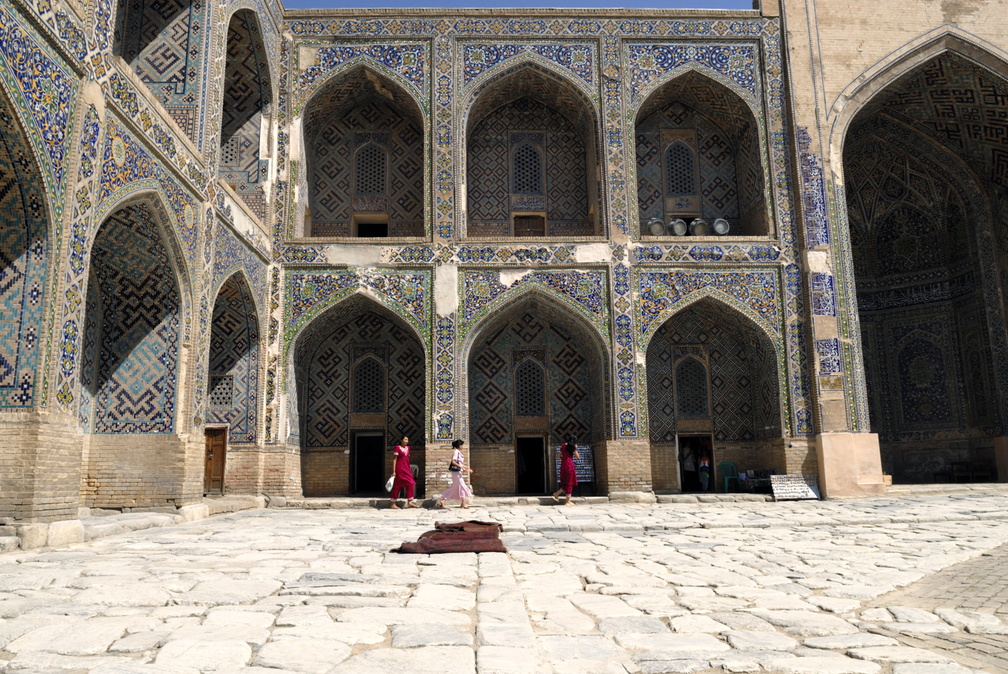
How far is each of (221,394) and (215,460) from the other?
1.03 metres

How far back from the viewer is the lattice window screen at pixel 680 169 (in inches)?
604

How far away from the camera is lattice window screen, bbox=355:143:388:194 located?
15172 millimetres

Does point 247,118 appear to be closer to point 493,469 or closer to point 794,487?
point 493,469

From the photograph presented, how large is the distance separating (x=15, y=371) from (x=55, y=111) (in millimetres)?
2240

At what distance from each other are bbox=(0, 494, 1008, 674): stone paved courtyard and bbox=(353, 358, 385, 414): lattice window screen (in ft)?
24.0

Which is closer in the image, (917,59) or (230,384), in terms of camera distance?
(230,384)

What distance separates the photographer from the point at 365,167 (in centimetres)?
1526

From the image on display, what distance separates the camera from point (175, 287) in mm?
9734

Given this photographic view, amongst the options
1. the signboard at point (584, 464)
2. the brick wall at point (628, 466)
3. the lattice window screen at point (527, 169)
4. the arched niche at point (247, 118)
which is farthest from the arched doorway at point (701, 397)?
the arched niche at point (247, 118)

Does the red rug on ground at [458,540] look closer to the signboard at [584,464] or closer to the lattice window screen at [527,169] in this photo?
the signboard at [584,464]

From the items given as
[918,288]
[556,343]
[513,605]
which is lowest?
[513,605]

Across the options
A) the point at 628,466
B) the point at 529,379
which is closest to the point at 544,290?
the point at 529,379

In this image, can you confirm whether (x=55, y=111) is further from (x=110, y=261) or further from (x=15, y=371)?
(x=110, y=261)

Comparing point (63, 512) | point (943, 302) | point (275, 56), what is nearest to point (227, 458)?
point (63, 512)
